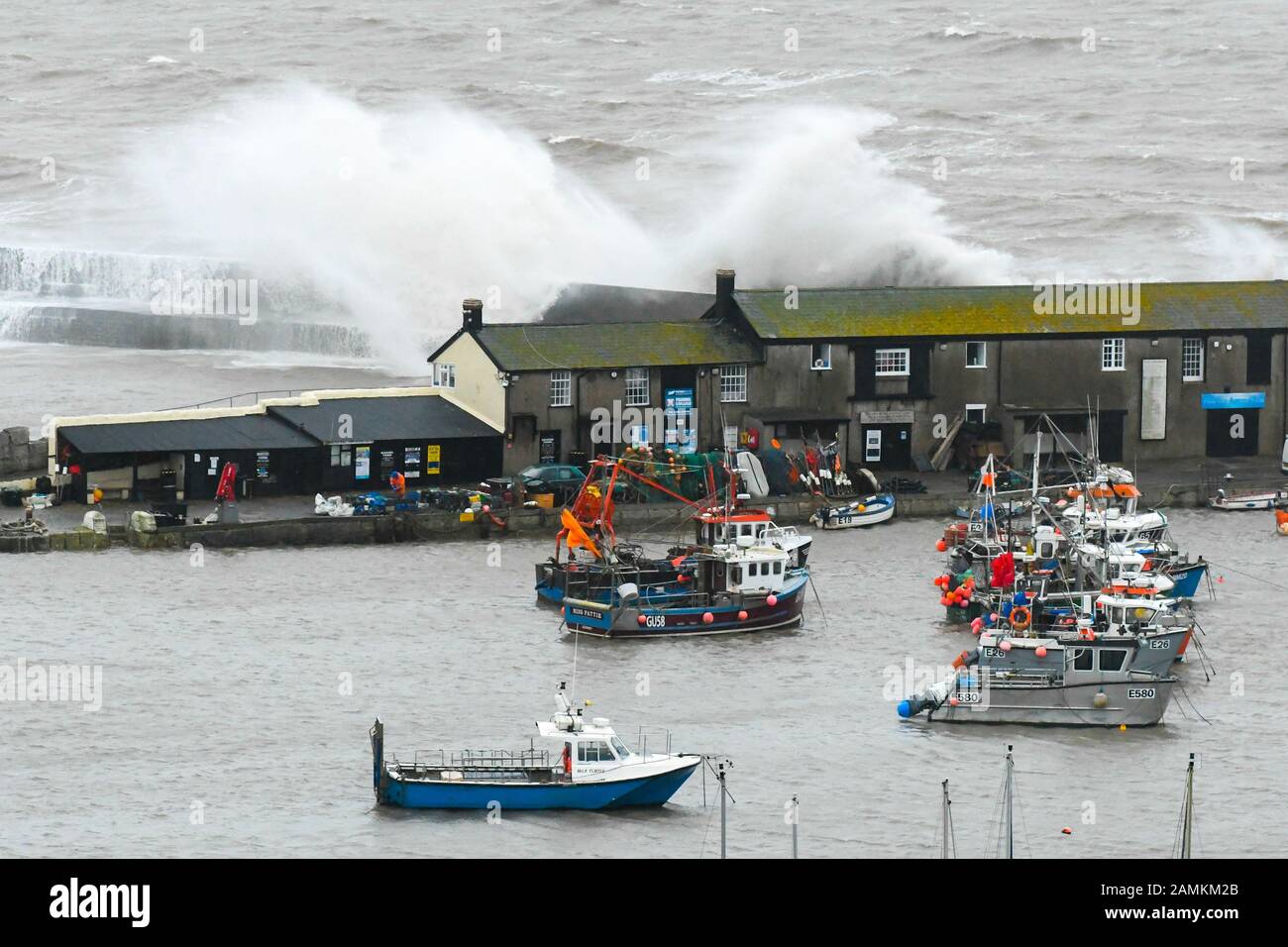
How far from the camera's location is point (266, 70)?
135 metres

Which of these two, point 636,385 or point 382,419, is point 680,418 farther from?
point 382,419

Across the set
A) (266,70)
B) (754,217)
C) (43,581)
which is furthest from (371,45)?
(43,581)

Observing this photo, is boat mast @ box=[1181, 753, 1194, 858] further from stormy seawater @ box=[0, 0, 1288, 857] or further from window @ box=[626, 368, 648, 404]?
window @ box=[626, 368, 648, 404]

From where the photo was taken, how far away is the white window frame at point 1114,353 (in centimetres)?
6650

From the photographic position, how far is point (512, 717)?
4419 centimetres

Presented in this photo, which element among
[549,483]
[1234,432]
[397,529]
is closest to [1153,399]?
[1234,432]

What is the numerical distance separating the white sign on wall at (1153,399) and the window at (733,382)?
31.7ft

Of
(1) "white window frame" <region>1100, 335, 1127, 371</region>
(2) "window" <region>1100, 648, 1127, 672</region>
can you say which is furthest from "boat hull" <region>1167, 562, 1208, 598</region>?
(1) "white window frame" <region>1100, 335, 1127, 371</region>

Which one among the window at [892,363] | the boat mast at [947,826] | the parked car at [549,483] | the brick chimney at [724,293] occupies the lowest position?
the boat mast at [947,826]

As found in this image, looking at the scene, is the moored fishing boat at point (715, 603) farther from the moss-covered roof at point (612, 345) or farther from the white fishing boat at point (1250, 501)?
the white fishing boat at point (1250, 501)

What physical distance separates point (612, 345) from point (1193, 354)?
14.0m

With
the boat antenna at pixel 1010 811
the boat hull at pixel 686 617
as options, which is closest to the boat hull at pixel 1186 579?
the boat hull at pixel 686 617

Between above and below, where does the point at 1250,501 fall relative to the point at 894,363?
below

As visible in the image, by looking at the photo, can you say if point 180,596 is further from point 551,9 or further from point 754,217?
point 551,9
